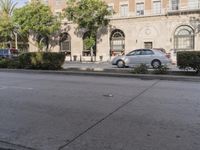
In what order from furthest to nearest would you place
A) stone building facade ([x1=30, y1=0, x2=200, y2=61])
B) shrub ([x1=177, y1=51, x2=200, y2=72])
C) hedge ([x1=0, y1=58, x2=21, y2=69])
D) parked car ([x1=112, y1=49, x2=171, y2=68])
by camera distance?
stone building facade ([x1=30, y1=0, x2=200, y2=61]) < parked car ([x1=112, y1=49, x2=171, y2=68]) < hedge ([x1=0, y1=58, x2=21, y2=69]) < shrub ([x1=177, y1=51, x2=200, y2=72])

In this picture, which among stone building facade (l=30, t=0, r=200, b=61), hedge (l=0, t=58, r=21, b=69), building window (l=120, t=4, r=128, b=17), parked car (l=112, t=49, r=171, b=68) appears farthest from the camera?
building window (l=120, t=4, r=128, b=17)

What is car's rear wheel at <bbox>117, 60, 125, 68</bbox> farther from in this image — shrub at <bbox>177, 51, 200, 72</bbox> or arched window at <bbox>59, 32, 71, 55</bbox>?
arched window at <bbox>59, 32, 71, 55</bbox>

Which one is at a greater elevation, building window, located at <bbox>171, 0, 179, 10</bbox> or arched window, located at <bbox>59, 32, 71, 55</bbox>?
building window, located at <bbox>171, 0, 179, 10</bbox>

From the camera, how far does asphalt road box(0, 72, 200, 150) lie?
4.93 m

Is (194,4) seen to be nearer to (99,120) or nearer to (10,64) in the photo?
(10,64)

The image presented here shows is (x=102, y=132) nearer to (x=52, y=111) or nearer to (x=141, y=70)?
(x=52, y=111)

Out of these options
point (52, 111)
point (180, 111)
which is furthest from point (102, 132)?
point (180, 111)

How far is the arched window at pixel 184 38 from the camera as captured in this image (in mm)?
39906

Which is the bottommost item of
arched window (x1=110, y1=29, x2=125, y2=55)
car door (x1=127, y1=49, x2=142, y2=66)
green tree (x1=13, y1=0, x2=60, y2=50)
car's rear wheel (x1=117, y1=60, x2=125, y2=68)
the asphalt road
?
the asphalt road

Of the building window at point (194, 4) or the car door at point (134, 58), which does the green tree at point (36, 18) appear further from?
the car door at point (134, 58)

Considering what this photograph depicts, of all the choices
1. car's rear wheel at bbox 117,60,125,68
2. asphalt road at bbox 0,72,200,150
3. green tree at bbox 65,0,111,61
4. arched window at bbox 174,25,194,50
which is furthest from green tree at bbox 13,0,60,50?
asphalt road at bbox 0,72,200,150

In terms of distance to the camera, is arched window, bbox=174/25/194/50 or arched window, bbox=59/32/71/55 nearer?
arched window, bbox=174/25/194/50

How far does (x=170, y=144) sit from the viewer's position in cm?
488

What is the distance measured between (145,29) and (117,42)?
501 centimetres
